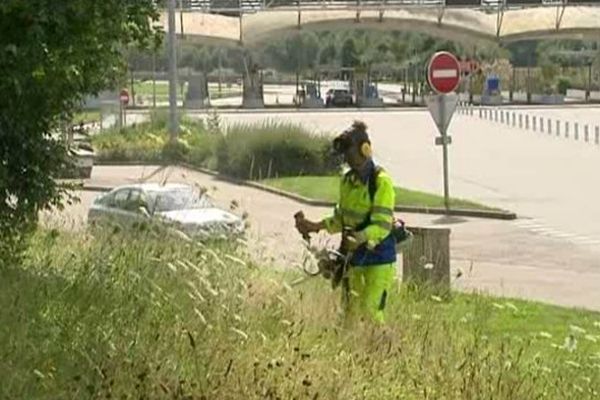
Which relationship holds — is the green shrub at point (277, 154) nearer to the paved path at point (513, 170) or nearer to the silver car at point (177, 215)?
the paved path at point (513, 170)

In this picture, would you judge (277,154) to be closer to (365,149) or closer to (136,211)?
(136,211)

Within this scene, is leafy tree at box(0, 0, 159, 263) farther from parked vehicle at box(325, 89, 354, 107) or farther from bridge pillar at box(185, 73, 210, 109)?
parked vehicle at box(325, 89, 354, 107)

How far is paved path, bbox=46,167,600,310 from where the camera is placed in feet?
39.4

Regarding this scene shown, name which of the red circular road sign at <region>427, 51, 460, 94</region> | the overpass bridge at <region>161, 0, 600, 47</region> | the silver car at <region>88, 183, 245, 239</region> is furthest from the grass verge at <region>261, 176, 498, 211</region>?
the overpass bridge at <region>161, 0, 600, 47</region>

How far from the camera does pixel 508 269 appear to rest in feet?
65.6

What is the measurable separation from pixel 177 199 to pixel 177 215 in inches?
74.7

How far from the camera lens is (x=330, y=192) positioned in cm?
3250

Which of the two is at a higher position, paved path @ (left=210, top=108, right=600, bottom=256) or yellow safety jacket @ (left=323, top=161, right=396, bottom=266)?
yellow safety jacket @ (left=323, top=161, right=396, bottom=266)

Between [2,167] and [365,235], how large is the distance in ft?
7.94

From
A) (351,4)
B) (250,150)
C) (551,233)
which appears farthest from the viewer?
(351,4)

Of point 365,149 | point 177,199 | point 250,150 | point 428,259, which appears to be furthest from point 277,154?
point 365,149

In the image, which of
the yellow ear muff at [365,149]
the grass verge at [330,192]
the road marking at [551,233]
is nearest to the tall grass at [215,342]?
the yellow ear muff at [365,149]

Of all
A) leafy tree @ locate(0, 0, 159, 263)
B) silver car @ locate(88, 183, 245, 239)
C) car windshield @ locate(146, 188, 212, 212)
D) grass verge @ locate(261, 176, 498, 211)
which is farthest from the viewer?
grass verge @ locate(261, 176, 498, 211)

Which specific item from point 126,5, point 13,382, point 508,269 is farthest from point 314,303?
point 508,269
